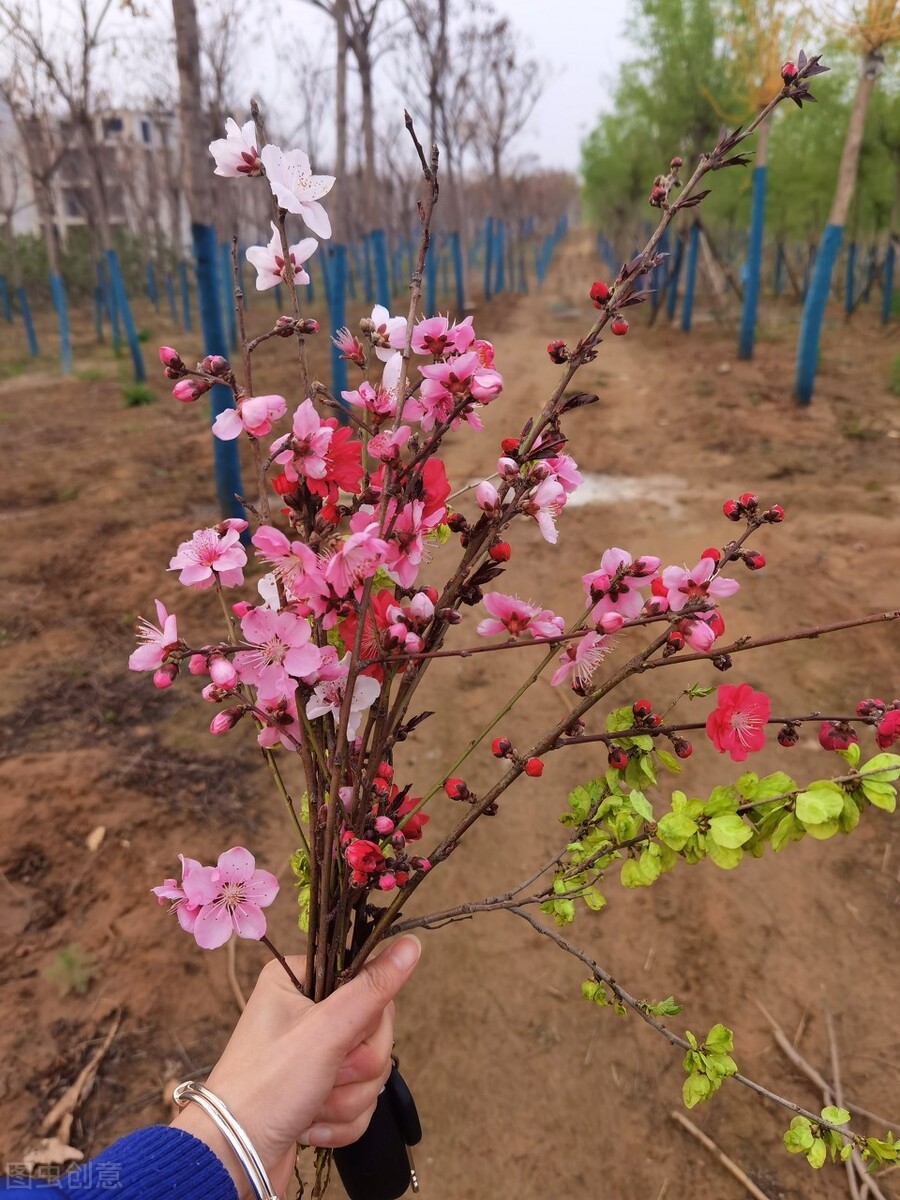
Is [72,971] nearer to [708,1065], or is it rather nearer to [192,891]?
[192,891]

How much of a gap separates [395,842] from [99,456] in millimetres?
8324

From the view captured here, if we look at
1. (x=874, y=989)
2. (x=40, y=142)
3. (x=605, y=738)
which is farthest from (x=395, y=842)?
(x=40, y=142)

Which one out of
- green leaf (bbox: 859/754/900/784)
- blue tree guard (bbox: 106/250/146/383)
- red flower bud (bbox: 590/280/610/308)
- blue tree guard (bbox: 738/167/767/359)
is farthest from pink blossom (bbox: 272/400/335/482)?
blue tree guard (bbox: 106/250/146/383)

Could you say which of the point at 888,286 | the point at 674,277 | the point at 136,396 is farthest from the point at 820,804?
the point at 888,286

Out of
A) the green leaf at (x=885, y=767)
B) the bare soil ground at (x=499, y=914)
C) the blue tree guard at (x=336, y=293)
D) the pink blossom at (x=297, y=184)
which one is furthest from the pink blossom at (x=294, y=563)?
the blue tree guard at (x=336, y=293)

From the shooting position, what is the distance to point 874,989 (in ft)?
8.65

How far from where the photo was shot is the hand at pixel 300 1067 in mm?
977

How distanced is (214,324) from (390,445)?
5345mm

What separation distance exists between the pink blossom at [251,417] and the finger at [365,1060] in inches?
35.8

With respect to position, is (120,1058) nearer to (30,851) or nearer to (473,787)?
(30,851)

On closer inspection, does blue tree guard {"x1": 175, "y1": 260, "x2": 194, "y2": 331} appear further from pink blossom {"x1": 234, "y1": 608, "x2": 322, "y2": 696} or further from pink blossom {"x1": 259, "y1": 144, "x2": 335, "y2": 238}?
pink blossom {"x1": 234, "y1": 608, "x2": 322, "y2": 696}

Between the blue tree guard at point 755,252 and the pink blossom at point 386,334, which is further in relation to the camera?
the blue tree guard at point 755,252

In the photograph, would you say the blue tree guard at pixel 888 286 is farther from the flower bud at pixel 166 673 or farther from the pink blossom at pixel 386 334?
the flower bud at pixel 166 673

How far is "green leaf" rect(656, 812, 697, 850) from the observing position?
2.65ft
